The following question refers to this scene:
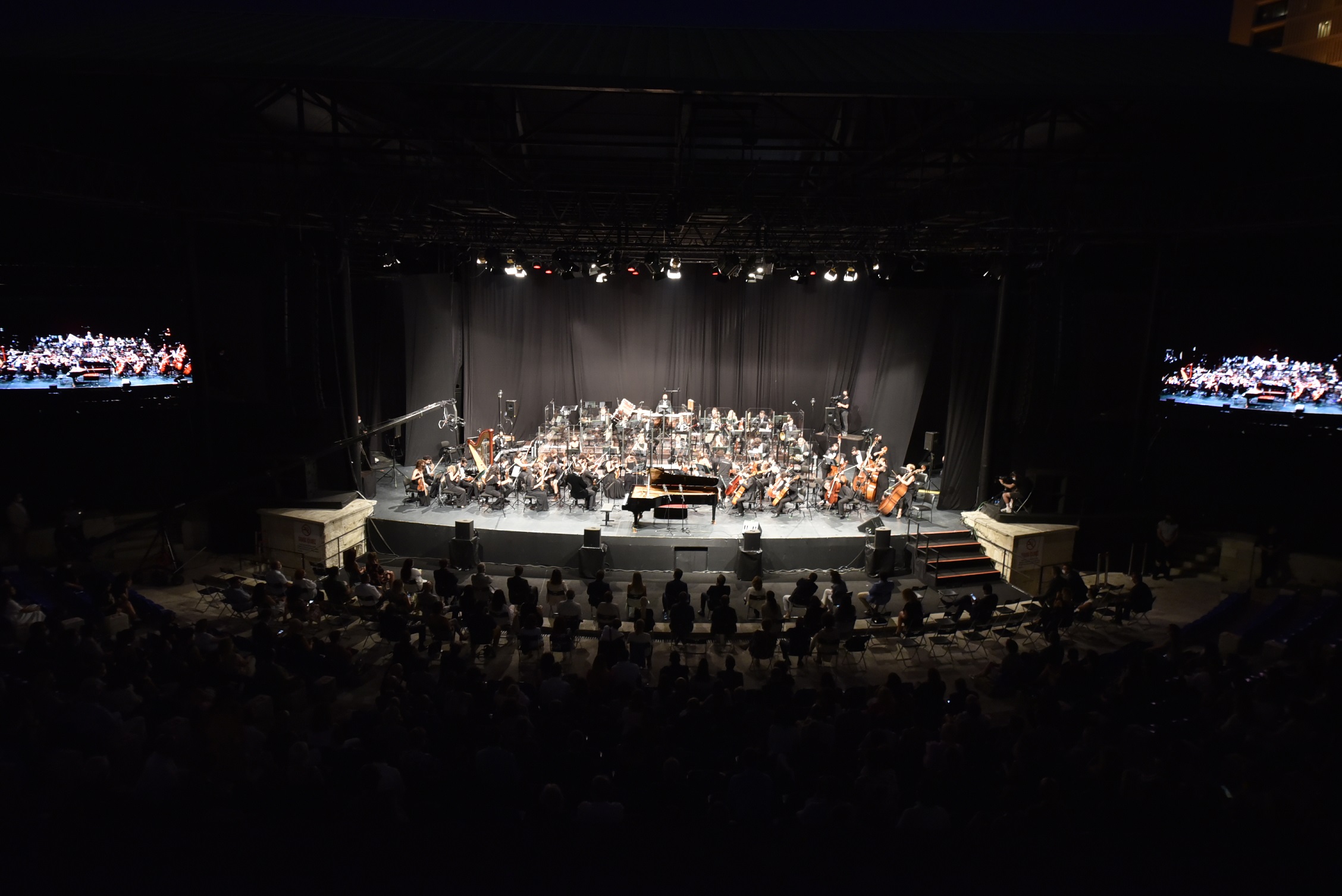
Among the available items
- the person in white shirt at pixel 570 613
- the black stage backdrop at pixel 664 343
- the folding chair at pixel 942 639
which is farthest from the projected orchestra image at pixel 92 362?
the folding chair at pixel 942 639

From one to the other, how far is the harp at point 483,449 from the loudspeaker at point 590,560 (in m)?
3.70

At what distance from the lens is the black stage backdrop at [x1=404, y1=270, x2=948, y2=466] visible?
19391 mm

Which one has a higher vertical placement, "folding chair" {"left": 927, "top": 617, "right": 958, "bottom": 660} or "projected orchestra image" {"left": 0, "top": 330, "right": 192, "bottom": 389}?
"projected orchestra image" {"left": 0, "top": 330, "right": 192, "bottom": 389}

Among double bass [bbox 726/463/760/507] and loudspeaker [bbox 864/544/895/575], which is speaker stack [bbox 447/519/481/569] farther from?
loudspeaker [bbox 864/544/895/575]

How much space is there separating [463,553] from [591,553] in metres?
2.17

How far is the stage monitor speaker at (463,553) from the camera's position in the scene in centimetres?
1280

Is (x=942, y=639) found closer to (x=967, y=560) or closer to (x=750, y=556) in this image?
(x=967, y=560)

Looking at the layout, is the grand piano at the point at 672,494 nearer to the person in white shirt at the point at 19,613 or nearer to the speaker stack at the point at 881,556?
the speaker stack at the point at 881,556

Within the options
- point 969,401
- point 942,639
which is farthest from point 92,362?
point 969,401

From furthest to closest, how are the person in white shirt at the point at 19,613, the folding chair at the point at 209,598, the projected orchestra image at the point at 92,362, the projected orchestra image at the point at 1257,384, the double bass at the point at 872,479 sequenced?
the double bass at the point at 872,479
the projected orchestra image at the point at 1257,384
the projected orchestra image at the point at 92,362
the folding chair at the point at 209,598
the person in white shirt at the point at 19,613

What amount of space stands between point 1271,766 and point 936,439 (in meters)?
11.7

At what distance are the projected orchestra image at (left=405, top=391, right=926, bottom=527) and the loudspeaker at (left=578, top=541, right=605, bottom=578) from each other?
1061 mm

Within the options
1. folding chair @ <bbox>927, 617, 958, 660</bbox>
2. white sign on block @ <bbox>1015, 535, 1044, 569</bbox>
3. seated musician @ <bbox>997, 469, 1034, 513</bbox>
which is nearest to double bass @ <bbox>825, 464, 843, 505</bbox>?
seated musician @ <bbox>997, 469, 1034, 513</bbox>

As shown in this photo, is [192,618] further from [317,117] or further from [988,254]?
[988,254]
